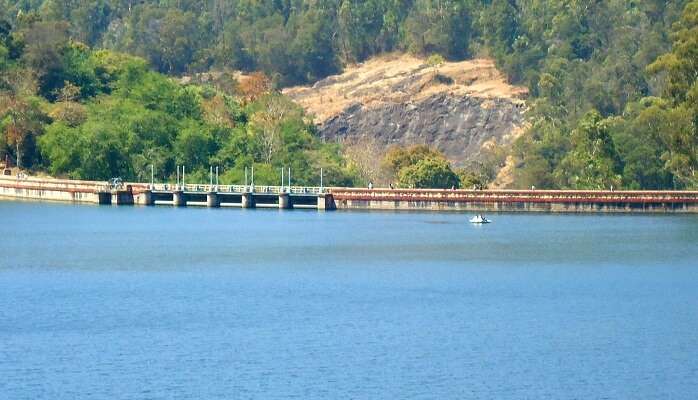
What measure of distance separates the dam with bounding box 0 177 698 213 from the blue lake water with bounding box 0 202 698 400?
47.6ft

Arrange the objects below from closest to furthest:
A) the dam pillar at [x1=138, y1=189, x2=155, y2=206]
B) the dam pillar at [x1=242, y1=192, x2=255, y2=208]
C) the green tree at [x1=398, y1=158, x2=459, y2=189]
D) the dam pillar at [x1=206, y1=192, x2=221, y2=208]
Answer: the dam pillar at [x1=242, y1=192, x2=255, y2=208]
the dam pillar at [x1=138, y1=189, x2=155, y2=206]
the dam pillar at [x1=206, y1=192, x2=221, y2=208]
the green tree at [x1=398, y1=158, x2=459, y2=189]

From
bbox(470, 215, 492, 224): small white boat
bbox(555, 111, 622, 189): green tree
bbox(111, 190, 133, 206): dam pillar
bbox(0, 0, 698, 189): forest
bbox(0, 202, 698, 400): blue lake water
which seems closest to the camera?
bbox(0, 202, 698, 400): blue lake water

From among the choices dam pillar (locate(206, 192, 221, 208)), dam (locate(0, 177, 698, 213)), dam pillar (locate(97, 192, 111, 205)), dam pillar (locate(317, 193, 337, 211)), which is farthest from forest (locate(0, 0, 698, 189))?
dam pillar (locate(317, 193, 337, 211))

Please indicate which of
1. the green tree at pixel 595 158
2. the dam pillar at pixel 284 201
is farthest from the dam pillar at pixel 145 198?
the green tree at pixel 595 158

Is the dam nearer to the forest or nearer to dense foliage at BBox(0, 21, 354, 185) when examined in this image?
the forest

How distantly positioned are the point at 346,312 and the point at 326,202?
63074mm

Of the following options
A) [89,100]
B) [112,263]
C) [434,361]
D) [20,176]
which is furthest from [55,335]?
[89,100]

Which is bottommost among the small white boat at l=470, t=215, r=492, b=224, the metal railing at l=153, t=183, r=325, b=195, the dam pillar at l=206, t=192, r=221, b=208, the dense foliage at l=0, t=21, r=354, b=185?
the small white boat at l=470, t=215, r=492, b=224

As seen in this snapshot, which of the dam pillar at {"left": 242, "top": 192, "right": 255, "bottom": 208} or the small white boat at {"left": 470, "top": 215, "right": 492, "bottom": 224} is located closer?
the small white boat at {"left": 470, "top": 215, "right": 492, "bottom": 224}

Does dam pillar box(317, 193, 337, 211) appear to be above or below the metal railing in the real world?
below

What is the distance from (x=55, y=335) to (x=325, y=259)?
31865 millimetres

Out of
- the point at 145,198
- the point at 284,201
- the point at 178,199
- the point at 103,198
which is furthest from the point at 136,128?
the point at 284,201

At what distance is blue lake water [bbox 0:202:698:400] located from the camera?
56.0 meters

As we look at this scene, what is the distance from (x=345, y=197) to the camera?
441ft
